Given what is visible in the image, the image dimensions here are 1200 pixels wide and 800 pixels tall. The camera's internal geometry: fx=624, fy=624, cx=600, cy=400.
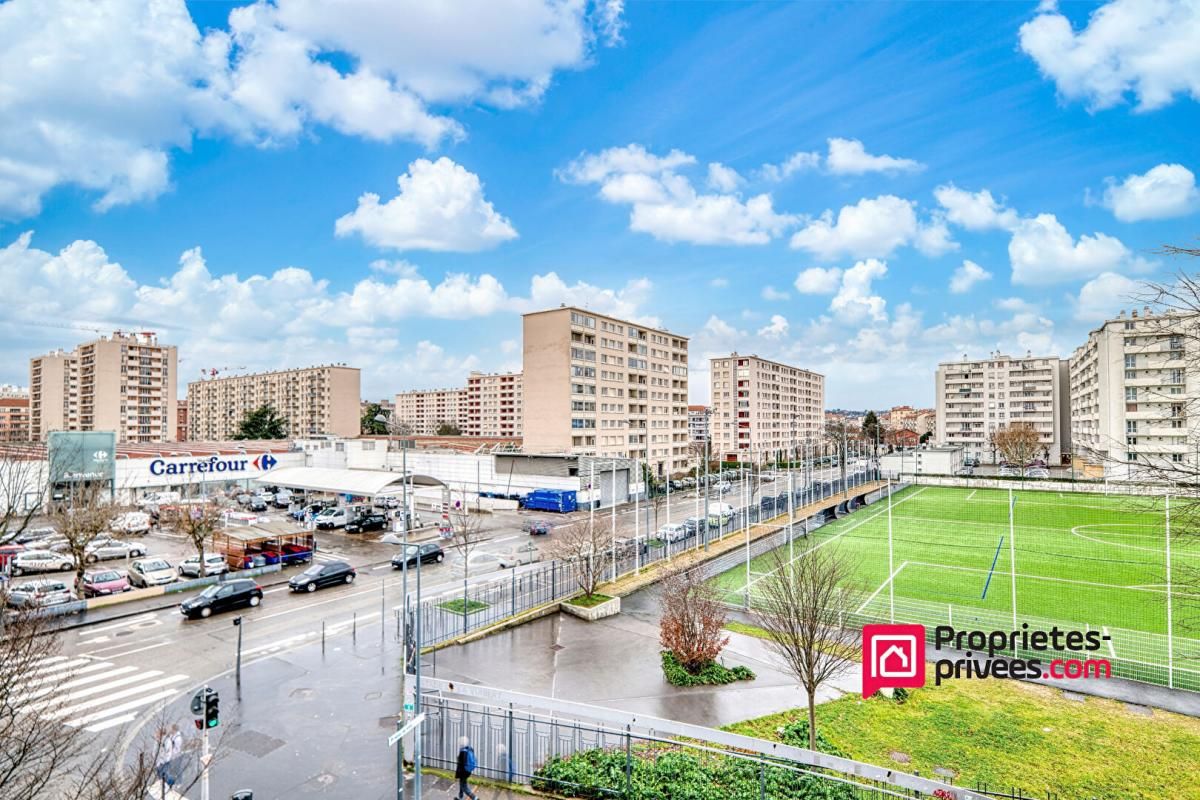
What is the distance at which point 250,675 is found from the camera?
16.9m

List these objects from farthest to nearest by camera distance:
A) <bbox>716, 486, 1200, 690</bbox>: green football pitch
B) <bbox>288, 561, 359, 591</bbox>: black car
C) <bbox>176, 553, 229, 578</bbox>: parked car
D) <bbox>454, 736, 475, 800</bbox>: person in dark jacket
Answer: <bbox>176, 553, 229, 578</bbox>: parked car
<bbox>288, 561, 359, 591</bbox>: black car
<bbox>716, 486, 1200, 690</bbox>: green football pitch
<bbox>454, 736, 475, 800</bbox>: person in dark jacket

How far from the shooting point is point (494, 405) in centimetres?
13450

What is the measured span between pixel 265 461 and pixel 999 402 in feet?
330

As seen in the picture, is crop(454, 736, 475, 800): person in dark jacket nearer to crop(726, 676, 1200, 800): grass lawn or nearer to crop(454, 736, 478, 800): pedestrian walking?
crop(454, 736, 478, 800): pedestrian walking

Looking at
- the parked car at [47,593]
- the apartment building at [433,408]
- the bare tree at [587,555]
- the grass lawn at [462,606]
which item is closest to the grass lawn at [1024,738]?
the bare tree at [587,555]

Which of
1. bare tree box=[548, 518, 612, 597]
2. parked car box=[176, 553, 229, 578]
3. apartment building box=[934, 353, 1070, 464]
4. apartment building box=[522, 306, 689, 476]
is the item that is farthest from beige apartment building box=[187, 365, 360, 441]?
apartment building box=[934, 353, 1070, 464]

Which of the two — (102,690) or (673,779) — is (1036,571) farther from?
(102,690)

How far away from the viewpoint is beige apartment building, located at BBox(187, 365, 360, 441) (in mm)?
107688

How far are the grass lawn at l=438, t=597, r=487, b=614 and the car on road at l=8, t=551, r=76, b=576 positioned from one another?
21880mm

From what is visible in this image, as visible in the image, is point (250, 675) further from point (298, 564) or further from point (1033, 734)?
point (1033, 734)

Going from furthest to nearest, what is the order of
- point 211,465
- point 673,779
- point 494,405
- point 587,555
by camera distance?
1. point 494,405
2. point 211,465
3. point 587,555
4. point 673,779

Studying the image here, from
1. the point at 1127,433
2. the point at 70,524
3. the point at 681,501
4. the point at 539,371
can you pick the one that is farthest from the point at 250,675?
the point at 1127,433

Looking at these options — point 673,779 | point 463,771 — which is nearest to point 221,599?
point 463,771

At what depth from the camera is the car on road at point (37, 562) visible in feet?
99.1
